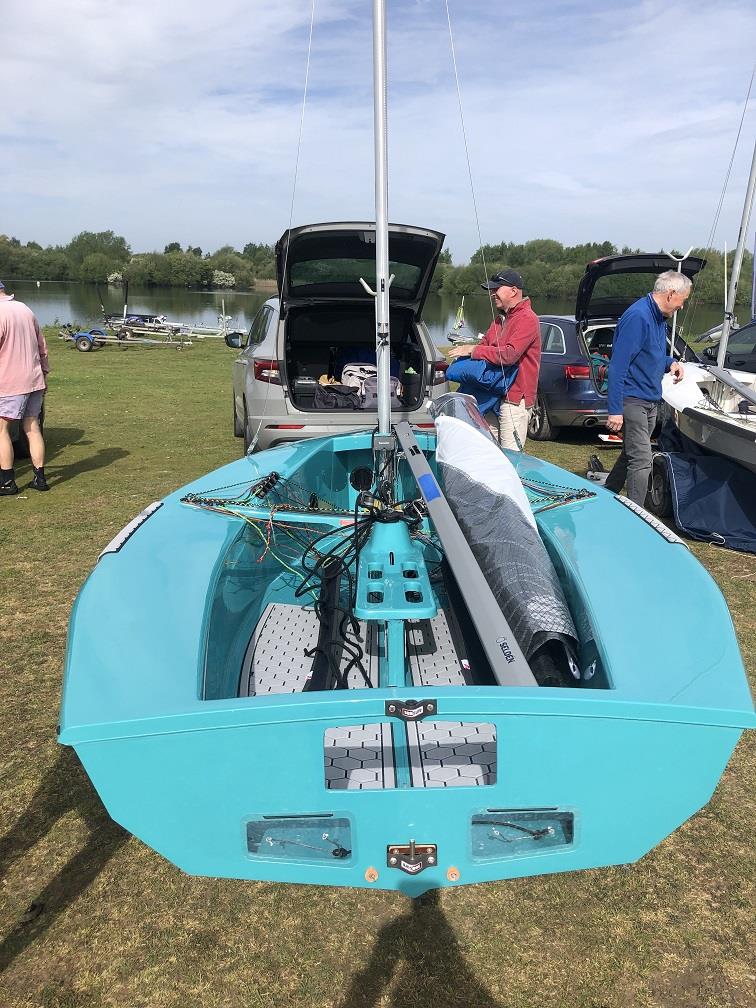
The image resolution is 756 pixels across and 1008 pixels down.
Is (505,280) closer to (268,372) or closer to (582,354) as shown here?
(268,372)

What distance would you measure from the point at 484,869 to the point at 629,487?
3.65m

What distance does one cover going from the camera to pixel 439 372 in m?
5.62

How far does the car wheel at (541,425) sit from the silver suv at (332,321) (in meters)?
2.42

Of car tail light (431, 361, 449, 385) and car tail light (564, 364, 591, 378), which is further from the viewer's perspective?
car tail light (564, 364, 591, 378)

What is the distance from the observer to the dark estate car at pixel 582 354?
752 centimetres

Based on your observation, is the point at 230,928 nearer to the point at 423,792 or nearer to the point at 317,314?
the point at 423,792

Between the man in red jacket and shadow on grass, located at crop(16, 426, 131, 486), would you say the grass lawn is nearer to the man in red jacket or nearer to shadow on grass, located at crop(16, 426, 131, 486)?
the man in red jacket

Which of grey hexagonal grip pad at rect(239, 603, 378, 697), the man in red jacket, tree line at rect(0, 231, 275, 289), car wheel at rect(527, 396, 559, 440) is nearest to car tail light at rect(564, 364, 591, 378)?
car wheel at rect(527, 396, 559, 440)

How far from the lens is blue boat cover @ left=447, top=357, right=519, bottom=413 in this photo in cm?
476

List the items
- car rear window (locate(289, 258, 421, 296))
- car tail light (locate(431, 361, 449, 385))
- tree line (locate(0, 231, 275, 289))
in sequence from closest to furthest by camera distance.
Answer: car rear window (locate(289, 258, 421, 296)) → car tail light (locate(431, 361, 449, 385)) → tree line (locate(0, 231, 275, 289))

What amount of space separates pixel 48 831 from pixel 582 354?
6.97 metres

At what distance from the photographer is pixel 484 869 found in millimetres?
1650

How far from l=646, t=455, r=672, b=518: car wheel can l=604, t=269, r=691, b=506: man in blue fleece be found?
0.77 metres

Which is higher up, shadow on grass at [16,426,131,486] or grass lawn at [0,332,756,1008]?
shadow on grass at [16,426,131,486]
